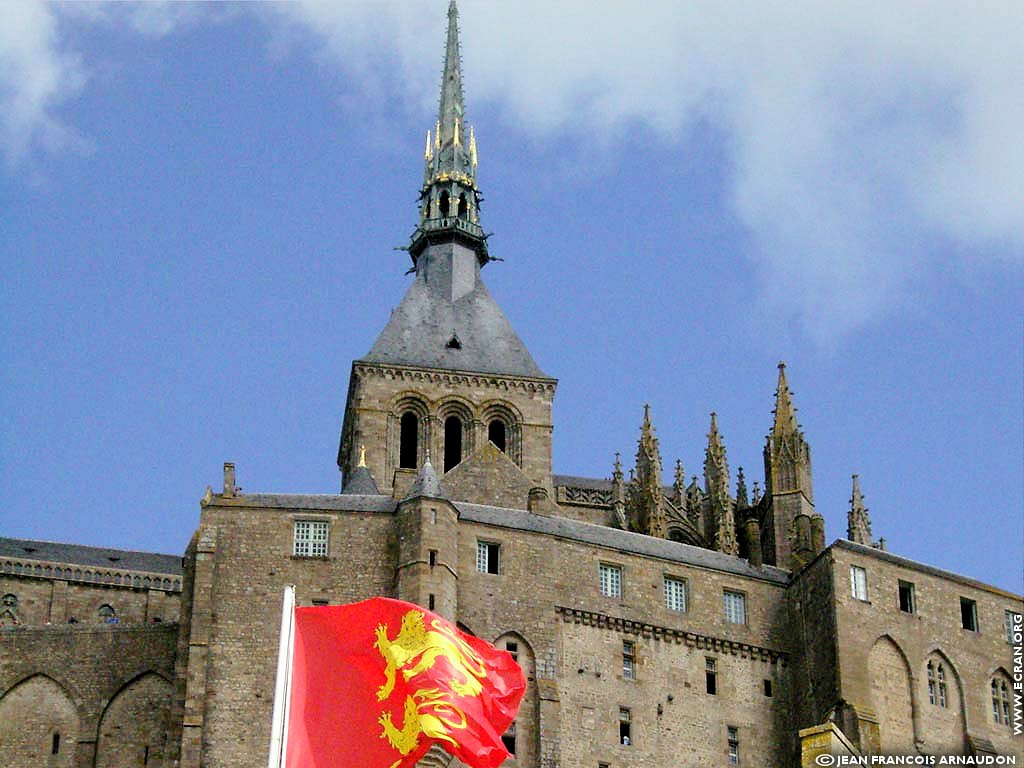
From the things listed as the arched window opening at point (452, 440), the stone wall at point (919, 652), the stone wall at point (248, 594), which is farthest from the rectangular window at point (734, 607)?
the arched window opening at point (452, 440)

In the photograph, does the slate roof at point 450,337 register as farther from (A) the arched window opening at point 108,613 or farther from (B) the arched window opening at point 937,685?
(B) the arched window opening at point 937,685

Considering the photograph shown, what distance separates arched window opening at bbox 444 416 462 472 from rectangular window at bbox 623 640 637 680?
762 inches

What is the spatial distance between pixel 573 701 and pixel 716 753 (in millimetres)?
4650

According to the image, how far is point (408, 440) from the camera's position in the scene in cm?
8088

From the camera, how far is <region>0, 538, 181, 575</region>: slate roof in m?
77.4

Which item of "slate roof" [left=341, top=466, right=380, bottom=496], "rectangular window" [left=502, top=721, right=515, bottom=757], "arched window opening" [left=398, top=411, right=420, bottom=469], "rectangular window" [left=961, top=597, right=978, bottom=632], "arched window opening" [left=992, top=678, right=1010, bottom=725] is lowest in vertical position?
"rectangular window" [left=502, top=721, right=515, bottom=757]

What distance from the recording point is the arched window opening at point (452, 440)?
8050 cm

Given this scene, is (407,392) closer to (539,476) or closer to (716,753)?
(539,476)

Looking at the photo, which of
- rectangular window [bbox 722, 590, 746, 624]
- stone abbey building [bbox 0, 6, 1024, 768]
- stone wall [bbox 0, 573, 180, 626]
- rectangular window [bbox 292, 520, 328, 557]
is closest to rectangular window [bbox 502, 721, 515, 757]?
stone abbey building [bbox 0, 6, 1024, 768]

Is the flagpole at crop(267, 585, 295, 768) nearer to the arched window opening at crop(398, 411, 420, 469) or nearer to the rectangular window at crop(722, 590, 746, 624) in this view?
the rectangular window at crop(722, 590, 746, 624)

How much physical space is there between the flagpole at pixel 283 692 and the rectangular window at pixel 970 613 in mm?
40599

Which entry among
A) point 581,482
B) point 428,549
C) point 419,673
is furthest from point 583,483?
point 419,673

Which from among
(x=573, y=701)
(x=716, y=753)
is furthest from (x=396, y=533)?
(x=716, y=753)

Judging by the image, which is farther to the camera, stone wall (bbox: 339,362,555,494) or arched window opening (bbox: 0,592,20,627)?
stone wall (bbox: 339,362,555,494)
